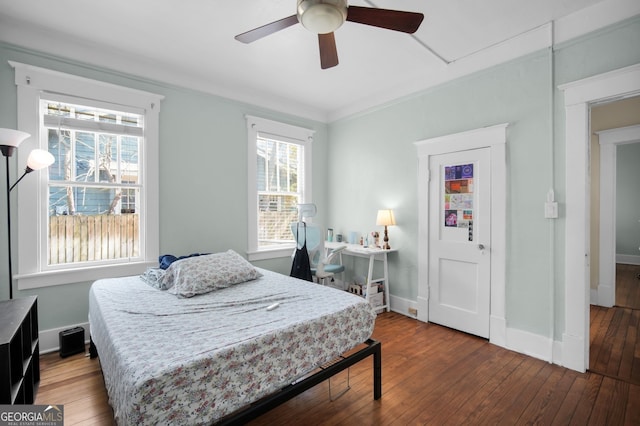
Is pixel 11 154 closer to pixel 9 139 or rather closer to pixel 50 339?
pixel 9 139

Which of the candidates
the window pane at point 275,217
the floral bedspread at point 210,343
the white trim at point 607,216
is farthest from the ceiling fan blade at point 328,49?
the white trim at point 607,216

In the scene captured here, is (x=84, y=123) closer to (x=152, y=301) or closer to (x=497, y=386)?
(x=152, y=301)

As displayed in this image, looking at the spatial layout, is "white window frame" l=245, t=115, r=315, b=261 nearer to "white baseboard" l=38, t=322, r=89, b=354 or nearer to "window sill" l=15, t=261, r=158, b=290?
"window sill" l=15, t=261, r=158, b=290

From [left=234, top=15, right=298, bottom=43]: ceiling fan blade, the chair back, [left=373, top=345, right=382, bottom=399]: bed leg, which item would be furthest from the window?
[left=373, top=345, right=382, bottom=399]: bed leg

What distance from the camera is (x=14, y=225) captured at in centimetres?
262

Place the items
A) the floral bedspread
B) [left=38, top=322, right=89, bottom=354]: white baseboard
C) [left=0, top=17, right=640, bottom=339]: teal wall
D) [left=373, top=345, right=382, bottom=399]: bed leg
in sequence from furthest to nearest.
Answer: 1. [left=38, top=322, right=89, bottom=354]: white baseboard
2. [left=0, top=17, right=640, bottom=339]: teal wall
3. [left=373, top=345, right=382, bottom=399]: bed leg
4. the floral bedspread

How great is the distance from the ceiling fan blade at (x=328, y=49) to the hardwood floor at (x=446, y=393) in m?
2.42

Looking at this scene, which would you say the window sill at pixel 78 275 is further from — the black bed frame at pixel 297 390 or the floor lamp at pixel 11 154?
the black bed frame at pixel 297 390

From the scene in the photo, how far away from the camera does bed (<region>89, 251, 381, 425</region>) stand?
49.0 inches

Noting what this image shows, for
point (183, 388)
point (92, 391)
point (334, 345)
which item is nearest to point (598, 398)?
point (334, 345)

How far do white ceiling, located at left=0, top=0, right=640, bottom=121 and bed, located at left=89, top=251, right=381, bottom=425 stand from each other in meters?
2.13

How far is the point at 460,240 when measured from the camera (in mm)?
3262

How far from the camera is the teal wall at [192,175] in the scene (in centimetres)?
286

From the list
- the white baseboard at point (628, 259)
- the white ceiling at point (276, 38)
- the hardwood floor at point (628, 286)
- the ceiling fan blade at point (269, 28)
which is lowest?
the hardwood floor at point (628, 286)
